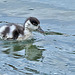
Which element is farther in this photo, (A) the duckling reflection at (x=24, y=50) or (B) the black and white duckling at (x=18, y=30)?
(B) the black and white duckling at (x=18, y=30)

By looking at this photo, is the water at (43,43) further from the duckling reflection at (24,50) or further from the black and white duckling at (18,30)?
the black and white duckling at (18,30)

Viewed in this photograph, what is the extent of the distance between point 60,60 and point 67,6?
399cm

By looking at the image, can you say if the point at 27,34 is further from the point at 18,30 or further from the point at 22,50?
the point at 22,50

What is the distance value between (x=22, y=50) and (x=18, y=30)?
705 mm

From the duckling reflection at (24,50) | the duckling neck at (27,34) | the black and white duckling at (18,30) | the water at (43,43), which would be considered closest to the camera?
the water at (43,43)

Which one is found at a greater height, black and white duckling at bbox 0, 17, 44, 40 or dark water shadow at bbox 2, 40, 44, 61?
black and white duckling at bbox 0, 17, 44, 40

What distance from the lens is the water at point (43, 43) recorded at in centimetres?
509

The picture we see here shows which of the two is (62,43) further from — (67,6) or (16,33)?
(67,6)

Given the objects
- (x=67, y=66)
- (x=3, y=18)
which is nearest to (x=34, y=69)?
(x=67, y=66)

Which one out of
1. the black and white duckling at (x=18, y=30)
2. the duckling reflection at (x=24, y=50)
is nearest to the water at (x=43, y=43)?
the duckling reflection at (x=24, y=50)

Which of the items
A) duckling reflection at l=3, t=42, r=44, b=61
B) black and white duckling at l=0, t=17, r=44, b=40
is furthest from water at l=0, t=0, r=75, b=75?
black and white duckling at l=0, t=17, r=44, b=40

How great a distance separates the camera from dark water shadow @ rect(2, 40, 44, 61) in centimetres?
573

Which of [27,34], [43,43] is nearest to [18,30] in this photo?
[27,34]

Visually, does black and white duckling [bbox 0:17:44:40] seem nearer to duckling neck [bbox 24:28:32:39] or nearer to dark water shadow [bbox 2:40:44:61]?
duckling neck [bbox 24:28:32:39]
